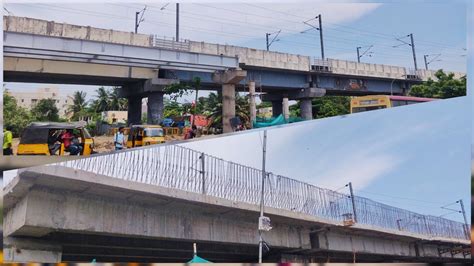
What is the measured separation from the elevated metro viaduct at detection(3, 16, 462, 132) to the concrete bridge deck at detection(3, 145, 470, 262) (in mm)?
10232

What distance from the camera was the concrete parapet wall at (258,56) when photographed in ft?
67.8

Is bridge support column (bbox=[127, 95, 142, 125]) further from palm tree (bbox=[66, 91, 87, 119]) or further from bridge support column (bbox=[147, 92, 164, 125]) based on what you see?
palm tree (bbox=[66, 91, 87, 119])

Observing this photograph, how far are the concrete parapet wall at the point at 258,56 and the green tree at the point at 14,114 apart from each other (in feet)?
23.8

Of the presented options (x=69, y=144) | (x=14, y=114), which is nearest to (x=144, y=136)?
(x=69, y=144)

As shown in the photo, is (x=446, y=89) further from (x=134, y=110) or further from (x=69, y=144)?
(x=134, y=110)

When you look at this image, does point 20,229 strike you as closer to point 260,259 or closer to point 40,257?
point 40,257

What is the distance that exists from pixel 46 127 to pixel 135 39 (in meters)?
9.27

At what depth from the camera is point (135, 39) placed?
63.3 feet

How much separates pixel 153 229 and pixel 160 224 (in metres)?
0.11

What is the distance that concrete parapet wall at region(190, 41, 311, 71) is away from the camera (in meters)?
20.7

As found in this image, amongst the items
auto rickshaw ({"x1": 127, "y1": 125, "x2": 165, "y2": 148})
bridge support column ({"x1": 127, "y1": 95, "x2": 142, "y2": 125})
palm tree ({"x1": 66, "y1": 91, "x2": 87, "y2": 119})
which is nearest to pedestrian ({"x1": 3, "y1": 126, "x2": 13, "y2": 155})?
auto rickshaw ({"x1": 127, "y1": 125, "x2": 165, "y2": 148})

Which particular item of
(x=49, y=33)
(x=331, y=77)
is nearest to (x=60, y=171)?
(x=49, y=33)

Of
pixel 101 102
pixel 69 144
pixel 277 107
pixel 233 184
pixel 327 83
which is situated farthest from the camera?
pixel 101 102

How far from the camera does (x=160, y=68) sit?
68.0ft
